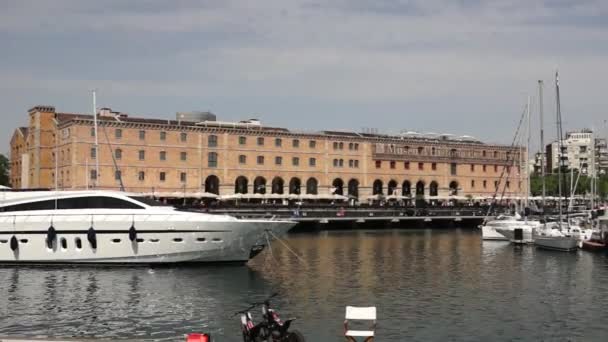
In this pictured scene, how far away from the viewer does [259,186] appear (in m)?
97.3

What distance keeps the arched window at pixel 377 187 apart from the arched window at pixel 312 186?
10525 mm

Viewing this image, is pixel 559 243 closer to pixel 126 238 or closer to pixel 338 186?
pixel 126 238

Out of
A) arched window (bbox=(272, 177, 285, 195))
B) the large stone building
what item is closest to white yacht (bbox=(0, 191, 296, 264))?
the large stone building

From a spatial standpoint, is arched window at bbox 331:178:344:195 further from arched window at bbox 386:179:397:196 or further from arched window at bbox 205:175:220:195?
arched window at bbox 205:175:220:195

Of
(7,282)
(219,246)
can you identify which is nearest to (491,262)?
(219,246)

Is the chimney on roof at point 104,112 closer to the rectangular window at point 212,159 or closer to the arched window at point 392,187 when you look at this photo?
the rectangular window at point 212,159

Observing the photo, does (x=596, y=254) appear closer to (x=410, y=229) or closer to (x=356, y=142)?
(x=410, y=229)

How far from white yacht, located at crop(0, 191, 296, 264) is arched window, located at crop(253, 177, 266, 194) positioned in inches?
2281

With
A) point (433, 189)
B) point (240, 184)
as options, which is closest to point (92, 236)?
point (240, 184)

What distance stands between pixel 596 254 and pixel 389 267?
62.4 feet

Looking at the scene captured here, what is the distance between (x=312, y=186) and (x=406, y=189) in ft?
59.2

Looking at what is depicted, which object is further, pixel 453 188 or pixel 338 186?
pixel 453 188

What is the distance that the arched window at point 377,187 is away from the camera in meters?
108

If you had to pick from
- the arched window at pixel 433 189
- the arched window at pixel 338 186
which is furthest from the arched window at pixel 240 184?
the arched window at pixel 433 189
